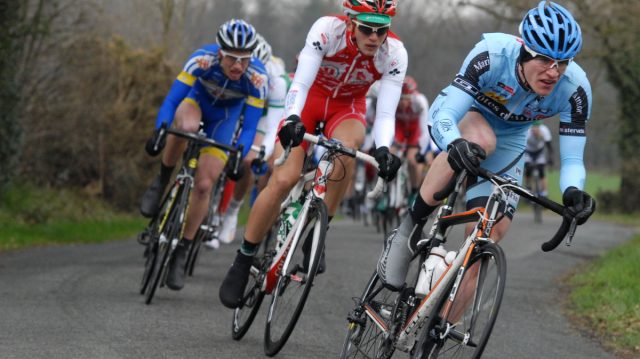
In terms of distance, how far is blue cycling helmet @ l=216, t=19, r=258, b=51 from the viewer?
9.28 meters

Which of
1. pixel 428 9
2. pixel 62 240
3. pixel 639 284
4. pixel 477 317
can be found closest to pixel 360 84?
pixel 477 317

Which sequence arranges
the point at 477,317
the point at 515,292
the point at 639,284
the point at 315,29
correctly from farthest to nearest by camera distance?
1. the point at 515,292
2. the point at 639,284
3. the point at 315,29
4. the point at 477,317

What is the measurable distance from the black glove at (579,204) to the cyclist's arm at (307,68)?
78.8 inches

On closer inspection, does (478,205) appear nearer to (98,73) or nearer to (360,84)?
(360,84)

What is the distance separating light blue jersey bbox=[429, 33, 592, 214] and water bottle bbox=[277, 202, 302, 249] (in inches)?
54.3

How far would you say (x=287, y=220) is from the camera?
23.6 ft

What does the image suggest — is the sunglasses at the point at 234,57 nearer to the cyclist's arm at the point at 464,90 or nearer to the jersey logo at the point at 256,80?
the jersey logo at the point at 256,80

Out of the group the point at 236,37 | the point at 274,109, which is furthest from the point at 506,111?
the point at 274,109

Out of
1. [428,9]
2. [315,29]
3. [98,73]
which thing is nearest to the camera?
[315,29]

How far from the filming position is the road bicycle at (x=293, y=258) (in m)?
6.66

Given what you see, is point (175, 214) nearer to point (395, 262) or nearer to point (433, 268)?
point (395, 262)

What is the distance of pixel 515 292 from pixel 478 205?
5.31 m

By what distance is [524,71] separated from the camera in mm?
5832

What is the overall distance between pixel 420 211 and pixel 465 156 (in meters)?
0.91
